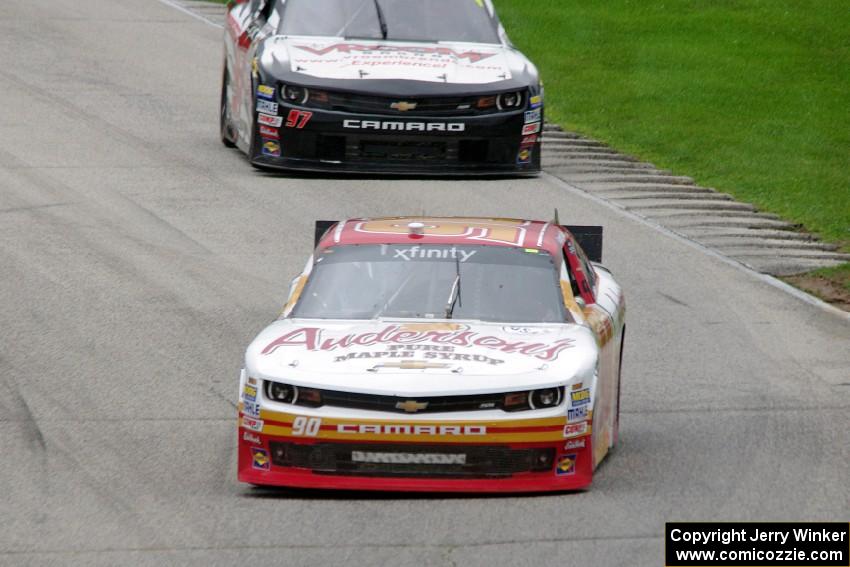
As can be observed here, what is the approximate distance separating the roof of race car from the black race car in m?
5.31

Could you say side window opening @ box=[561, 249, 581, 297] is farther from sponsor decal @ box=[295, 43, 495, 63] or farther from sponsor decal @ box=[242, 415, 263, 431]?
sponsor decal @ box=[295, 43, 495, 63]

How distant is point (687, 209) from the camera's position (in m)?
16.2

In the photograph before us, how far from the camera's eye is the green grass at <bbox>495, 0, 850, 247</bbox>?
1783 cm

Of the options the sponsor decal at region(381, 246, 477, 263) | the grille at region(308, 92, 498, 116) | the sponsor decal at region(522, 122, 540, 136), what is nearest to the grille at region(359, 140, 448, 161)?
the grille at region(308, 92, 498, 116)

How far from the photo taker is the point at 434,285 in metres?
8.95

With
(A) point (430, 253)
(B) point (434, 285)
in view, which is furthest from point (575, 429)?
(A) point (430, 253)

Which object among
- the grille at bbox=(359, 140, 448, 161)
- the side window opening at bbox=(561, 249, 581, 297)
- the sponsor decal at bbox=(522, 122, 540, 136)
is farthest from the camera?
the sponsor decal at bbox=(522, 122, 540, 136)

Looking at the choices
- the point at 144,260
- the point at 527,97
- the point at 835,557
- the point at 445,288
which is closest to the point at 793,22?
the point at 527,97

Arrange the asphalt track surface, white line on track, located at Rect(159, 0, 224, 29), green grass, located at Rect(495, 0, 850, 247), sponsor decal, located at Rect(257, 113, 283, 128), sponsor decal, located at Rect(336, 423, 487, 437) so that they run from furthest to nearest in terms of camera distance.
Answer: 1. white line on track, located at Rect(159, 0, 224, 29)
2. green grass, located at Rect(495, 0, 850, 247)
3. sponsor decal, located at Rect(257, 113, 283, 128)
4. sponsor decal, located at Rect(336, 423, 487, 437)
5. the asphalt track surface

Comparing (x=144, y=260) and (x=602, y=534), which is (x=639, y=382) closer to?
(x=602, y=534)

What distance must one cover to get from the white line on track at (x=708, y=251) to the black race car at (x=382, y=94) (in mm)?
614

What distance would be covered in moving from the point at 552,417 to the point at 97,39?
16619mm

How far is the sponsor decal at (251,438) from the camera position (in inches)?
317

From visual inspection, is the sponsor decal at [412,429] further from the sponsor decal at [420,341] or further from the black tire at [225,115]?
the black tire at [225,115]
